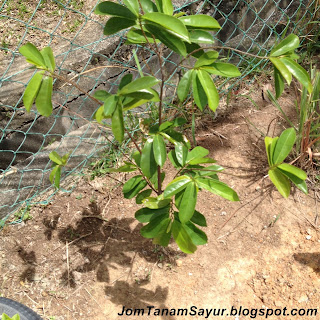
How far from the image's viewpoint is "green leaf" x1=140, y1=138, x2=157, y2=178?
1.36 m

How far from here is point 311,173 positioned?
7.35 ft

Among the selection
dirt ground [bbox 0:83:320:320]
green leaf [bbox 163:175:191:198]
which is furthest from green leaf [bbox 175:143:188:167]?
dirt ground [bbox 0:83:320:320]

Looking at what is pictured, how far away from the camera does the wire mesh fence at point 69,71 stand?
224cm

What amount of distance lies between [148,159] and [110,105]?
11.6 inches

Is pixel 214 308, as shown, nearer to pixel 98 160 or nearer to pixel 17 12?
pixel 98 160

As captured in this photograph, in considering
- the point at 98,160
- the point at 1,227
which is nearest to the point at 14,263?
the point at 1,227

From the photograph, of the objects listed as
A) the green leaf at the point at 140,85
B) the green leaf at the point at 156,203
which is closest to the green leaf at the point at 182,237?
the green leaf at the point at 156,203

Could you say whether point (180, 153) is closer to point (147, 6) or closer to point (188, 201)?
point (188, 201)

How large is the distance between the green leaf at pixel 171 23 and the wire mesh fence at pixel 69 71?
2.74ft

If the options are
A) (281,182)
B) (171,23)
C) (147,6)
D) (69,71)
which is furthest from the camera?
(69,71)

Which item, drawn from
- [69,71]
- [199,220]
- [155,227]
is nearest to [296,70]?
[199,220]

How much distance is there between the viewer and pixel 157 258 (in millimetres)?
1970

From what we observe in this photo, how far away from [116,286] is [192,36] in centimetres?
126

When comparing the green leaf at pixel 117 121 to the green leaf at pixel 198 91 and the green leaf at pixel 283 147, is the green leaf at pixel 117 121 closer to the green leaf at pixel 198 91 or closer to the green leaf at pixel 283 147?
the green leaf at pixel 198 91
